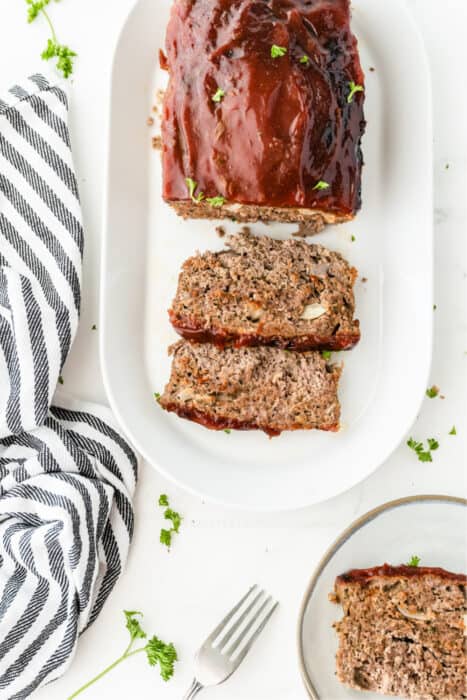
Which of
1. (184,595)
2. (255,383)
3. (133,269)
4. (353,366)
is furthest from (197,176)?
(184,595)

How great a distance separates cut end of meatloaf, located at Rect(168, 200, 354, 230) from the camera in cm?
427

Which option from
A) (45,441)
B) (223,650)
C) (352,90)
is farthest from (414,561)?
(352,90)

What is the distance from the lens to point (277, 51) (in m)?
3.85

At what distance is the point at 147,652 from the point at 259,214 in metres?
2.73

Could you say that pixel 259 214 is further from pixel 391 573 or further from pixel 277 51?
pixel 391 573

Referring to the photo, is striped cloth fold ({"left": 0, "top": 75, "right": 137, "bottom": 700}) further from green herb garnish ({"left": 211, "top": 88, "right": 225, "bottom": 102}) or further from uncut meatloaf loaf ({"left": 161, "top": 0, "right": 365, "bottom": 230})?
green herb garnish ({"left": 211, "top": 88, "right": 225, "bottom": 102})

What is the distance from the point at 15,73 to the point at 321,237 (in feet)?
7.23

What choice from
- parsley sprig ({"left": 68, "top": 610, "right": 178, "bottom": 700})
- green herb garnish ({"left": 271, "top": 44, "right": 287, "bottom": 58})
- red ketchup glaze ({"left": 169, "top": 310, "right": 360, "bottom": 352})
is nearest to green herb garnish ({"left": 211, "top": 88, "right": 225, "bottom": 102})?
green herb garnish ({"left": 271, "top": 44, "right": 287, "bottom": 58})

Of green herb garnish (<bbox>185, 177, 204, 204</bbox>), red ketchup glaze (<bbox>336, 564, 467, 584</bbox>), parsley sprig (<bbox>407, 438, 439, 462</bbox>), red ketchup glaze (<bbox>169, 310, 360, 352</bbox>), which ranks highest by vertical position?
green herb garnish (<bbox>185, 177, 204, 204</bbox>)

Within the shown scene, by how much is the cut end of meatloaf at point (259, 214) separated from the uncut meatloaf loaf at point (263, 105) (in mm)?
174

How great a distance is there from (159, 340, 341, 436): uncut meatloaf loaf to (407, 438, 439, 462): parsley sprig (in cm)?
62

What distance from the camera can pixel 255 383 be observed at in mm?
4488

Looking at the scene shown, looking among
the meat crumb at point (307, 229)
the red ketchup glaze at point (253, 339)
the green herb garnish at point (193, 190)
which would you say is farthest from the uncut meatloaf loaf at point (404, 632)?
the green herb garnish at point (193, 190)

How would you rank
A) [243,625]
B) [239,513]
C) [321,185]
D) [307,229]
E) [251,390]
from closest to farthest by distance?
[321,185]
[251,390]
[307,229]
[243,625]
[239,513]
